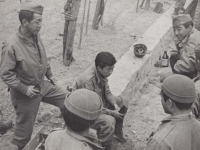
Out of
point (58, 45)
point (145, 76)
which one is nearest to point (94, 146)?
point (145, 76)

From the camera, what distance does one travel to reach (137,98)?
5.79 meters

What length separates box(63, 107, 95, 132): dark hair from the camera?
80.8 inches

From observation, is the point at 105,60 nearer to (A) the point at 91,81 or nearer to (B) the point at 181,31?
(A) the point at 91,81

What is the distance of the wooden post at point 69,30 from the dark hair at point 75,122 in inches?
168

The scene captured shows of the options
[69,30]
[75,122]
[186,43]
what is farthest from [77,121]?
[69,30]

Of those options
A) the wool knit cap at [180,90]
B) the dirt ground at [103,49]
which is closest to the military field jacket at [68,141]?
the wool knit cap at [180,90]

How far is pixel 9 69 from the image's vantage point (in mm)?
3367

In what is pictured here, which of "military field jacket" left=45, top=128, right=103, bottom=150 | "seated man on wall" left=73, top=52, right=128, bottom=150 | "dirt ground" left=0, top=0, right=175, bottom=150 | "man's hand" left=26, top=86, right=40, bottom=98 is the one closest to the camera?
"military field jacket" left=45, top=128, right=103, bottom=150

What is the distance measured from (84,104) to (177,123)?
0.89m

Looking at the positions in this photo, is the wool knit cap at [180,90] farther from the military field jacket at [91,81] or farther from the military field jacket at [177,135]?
the military field jacket at [91,81]

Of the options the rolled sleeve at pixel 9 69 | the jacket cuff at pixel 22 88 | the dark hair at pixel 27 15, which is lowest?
the jacket cuff at pixel 22 88

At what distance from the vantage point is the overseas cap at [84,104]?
80.9 inches

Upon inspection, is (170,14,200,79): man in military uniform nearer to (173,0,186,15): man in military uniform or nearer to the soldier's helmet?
the soldier's helmet

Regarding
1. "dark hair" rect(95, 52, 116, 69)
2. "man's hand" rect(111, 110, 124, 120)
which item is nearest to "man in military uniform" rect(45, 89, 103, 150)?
"dark hair" rect(95, 52, 116, 69)
